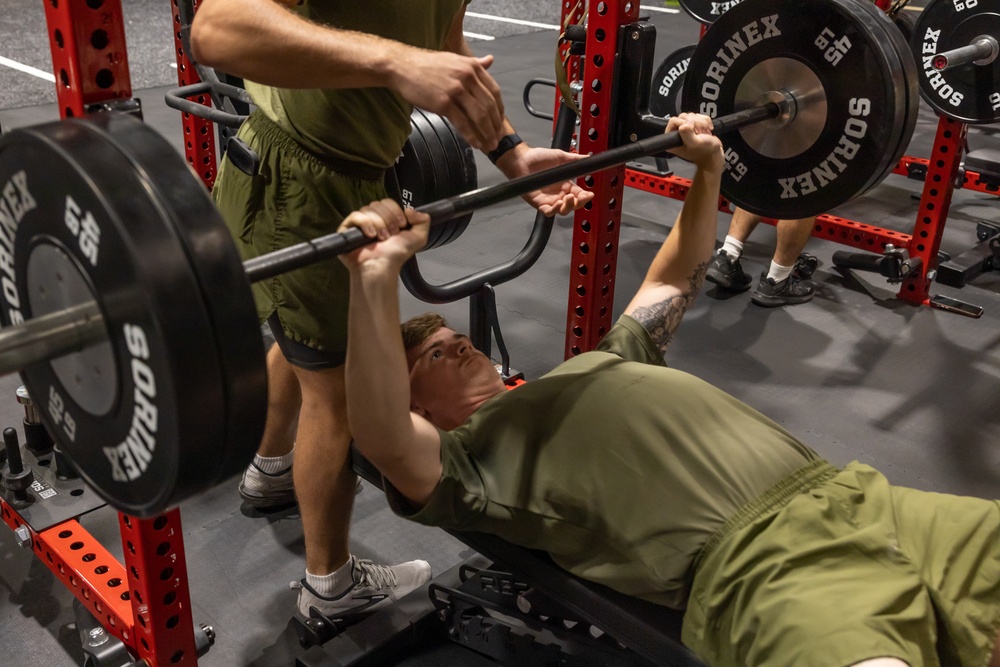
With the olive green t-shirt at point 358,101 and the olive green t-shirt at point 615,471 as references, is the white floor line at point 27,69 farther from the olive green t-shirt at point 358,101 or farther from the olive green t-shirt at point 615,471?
the olive green t-shirt at point 615,471

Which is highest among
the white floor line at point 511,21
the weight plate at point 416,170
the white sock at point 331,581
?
the weight plate at point 416,170

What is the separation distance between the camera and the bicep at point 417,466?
140 cm

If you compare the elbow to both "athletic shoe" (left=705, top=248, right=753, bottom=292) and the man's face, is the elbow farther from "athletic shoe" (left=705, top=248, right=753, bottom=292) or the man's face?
→ "athletic shoe" (left=705, top=248, right=753, bottom=292)

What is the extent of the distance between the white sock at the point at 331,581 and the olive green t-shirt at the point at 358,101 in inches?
32.0

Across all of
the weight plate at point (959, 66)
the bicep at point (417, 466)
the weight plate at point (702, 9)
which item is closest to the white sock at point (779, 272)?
the weight plate at point (959, 66)

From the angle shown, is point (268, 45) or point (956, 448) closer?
point (268, 45)

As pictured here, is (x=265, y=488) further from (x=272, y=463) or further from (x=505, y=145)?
(x=505, y=145)

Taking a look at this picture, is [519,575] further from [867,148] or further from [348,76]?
[867,148]

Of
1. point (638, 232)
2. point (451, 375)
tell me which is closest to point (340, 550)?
point (451, 375)

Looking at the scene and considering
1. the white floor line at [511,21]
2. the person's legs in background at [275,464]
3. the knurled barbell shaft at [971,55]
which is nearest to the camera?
the person's legs in background at [275,464]

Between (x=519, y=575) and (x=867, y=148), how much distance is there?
1.19m

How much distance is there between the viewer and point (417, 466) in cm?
142

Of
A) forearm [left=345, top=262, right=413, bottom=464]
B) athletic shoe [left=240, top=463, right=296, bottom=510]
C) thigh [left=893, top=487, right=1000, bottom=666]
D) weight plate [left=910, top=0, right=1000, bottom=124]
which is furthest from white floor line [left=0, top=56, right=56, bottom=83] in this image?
thigh [left=893, top=487, right=1000, bottom=666]

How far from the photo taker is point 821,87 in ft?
6.75
